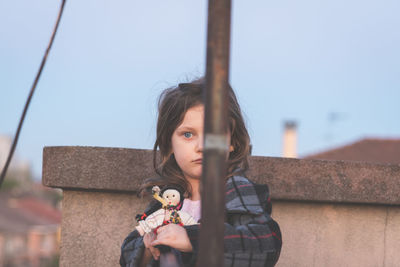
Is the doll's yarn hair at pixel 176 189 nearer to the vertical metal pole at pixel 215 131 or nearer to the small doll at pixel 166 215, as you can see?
the small doll at pixel 166 215

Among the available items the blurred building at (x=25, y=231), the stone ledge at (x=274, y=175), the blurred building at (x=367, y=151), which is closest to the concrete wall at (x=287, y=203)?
the stone ledge at (x=274, y=175)

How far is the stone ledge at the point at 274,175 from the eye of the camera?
8.92ft

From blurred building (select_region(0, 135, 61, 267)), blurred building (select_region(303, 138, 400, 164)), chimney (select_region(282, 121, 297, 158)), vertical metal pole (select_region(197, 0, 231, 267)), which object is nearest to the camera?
vertical metal pole (select_region(197, 0, 231, 267))

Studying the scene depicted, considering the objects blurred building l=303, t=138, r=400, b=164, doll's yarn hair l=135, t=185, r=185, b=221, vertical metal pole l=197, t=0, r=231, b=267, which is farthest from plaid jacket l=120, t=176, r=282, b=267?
blurred building l=303, t=138, r=400, b=164

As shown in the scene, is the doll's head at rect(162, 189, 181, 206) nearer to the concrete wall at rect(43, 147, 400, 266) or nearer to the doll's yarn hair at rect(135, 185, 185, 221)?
the doll's yarn hair at rect(135, 185, 185, 221)

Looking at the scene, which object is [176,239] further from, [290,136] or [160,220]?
[290,136]

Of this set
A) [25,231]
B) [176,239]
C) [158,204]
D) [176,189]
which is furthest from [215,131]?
[25,231]

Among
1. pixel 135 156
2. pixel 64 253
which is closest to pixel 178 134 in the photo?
pixel 135 156

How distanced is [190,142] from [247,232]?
0.46 meters

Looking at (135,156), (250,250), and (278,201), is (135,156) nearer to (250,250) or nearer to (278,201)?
(278,201)

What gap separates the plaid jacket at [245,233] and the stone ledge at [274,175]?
1.99ft

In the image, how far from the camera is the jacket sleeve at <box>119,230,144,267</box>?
2107mm

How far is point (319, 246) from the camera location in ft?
9.30

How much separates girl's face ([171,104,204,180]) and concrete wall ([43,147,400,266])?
540mm
